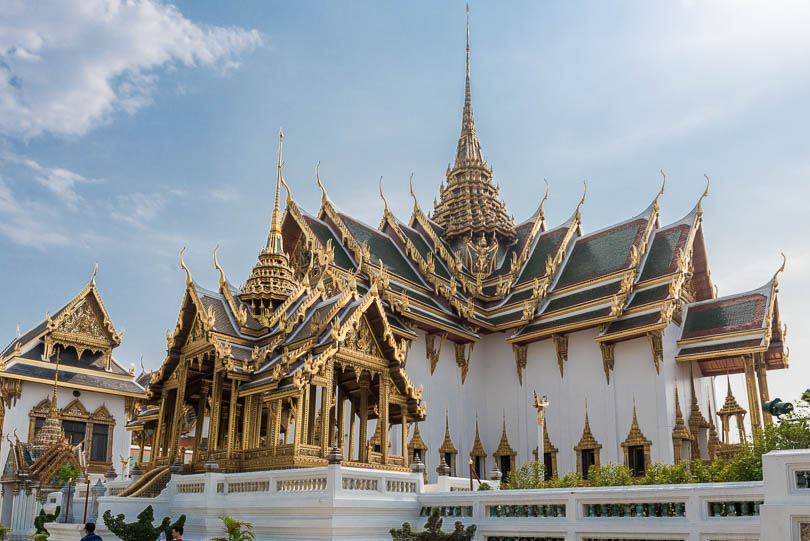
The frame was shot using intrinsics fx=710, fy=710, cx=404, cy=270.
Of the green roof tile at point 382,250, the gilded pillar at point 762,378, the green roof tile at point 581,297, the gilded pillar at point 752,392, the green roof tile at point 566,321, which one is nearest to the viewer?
the gilded pillar at point 752,392

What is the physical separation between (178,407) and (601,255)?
47.3ft

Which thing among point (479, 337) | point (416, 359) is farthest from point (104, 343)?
point (479, 337)

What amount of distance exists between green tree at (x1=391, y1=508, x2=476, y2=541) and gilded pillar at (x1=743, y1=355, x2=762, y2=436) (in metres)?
11.2

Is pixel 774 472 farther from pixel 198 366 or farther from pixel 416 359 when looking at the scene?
pixel 416 359

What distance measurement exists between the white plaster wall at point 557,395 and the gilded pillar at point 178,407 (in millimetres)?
6202

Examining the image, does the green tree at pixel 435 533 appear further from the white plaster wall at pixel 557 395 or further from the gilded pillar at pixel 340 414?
the white plaster wall at pixel 557 395

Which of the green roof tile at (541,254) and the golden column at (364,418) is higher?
the green roof tile at (541,254)

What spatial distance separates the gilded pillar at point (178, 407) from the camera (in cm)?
1004

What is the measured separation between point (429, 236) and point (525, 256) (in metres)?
3.47

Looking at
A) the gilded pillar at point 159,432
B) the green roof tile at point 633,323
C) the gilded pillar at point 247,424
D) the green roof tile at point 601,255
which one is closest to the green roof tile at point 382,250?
the green roof tile at point 601,255

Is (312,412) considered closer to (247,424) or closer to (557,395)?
(247,424)

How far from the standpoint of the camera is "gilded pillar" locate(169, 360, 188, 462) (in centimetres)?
1004

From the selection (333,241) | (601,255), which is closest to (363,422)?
(333,241)

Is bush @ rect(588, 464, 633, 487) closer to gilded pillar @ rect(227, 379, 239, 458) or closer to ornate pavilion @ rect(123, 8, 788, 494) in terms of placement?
ornate pavilion @ rect(123, 8, 788, 494)
